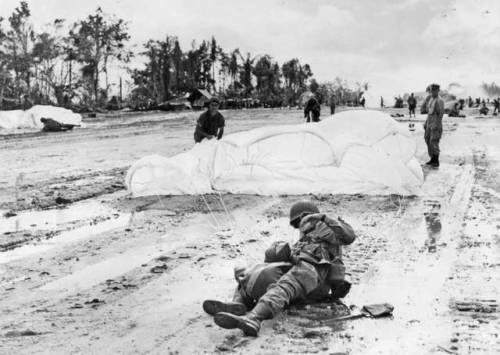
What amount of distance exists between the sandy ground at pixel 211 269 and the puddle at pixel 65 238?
22 mm

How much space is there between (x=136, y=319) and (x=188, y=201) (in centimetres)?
493

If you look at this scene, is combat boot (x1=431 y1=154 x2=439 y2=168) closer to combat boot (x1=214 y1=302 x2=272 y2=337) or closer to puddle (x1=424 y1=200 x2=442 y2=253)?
puddle (x1=424 y1=200 x2=442 y2=253)

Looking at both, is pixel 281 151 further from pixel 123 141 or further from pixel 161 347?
pixel 123 141

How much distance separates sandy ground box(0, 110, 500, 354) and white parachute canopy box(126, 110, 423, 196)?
0.40 m

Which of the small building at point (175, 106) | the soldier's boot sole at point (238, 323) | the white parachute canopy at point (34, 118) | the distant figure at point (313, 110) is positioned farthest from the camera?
the small building at point (175, 106)

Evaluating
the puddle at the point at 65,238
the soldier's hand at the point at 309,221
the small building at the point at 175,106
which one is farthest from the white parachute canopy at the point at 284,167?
the small building at the point at 175,106

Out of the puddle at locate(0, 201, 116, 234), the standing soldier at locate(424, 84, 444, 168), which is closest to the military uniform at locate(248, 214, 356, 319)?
the puddle at locate(0, 201, 116, 234)

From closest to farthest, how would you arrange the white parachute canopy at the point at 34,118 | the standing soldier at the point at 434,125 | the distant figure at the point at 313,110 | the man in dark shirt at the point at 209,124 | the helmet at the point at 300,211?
the helmet at the point at 300,211 < the man in dark shirt at the point at 209,124 < the standing soldier at the point at 434,125 < the distant figure at the point at 313,110 < the white parachute canopy at the point at 34,118

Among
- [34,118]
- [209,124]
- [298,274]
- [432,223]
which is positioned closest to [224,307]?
[298,274]

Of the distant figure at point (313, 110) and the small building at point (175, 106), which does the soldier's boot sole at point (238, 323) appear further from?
the small building at point (175, 106)

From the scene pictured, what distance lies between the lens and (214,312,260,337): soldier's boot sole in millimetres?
3834

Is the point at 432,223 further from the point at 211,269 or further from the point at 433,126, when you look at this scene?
the point at 433,126

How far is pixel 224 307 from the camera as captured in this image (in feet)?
13.5

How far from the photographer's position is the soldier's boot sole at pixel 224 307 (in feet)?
13.4
